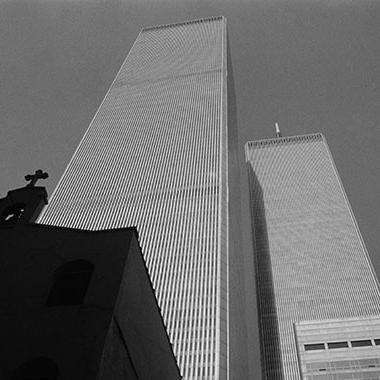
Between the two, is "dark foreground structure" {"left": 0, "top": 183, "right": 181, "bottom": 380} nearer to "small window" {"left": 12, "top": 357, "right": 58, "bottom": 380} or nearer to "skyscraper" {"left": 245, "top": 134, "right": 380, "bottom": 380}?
"small window" {"left": 12, "top": 357, "right": 58, "bottom": 380}

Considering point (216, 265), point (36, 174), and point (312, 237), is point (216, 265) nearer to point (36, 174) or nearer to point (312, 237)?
Answer: point (36, 174)

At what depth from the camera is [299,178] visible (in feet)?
610

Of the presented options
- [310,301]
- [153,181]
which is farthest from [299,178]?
[153,181]

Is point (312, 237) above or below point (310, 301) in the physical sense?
above

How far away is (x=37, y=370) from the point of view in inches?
535

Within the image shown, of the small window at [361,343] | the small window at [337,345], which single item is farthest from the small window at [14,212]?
the small window at [361,343]

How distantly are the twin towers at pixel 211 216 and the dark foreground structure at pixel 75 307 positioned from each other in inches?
2370

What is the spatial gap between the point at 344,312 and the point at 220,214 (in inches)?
2290

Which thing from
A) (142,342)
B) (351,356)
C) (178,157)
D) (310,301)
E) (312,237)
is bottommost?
(142,342)

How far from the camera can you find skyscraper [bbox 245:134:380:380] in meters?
109

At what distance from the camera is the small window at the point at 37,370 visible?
1347 cm

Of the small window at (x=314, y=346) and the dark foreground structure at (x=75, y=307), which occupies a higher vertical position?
the small window at (x=314, y=346)

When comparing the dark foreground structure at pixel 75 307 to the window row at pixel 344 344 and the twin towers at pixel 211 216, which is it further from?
the window row at pixel 344 344

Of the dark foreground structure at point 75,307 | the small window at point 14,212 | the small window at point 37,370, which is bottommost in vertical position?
the small window at point 37,370
